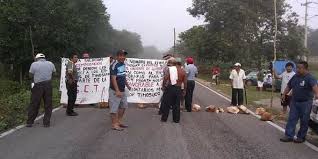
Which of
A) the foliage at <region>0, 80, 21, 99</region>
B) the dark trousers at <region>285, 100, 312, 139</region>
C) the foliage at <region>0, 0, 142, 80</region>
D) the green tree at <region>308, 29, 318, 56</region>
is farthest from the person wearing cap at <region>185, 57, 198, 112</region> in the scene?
the green tree at <region>308, 29, 318, 56</region>

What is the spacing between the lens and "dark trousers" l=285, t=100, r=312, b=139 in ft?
35.0

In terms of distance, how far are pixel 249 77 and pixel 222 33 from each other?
12.8m

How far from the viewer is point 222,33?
177 ft

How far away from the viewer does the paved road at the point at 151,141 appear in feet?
29.3

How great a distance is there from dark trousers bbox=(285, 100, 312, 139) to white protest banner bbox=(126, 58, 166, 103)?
7.37 m

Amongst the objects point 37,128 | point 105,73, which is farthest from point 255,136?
point 105,73

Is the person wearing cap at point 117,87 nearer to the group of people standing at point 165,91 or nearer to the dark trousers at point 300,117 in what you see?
the group of people standing at point 165,91

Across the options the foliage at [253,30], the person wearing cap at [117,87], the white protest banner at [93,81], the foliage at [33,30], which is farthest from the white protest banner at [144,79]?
the foliage at [253,30]

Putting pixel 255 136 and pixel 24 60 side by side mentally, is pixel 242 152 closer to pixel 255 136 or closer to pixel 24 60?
pixel 255 136

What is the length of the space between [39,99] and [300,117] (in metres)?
6.03

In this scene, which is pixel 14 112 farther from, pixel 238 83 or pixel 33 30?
pixel 33 30

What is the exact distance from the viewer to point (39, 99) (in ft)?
41.4

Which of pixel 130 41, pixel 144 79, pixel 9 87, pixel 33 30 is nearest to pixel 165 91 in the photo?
pixel 144 79

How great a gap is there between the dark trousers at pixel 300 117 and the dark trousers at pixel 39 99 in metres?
5.51
